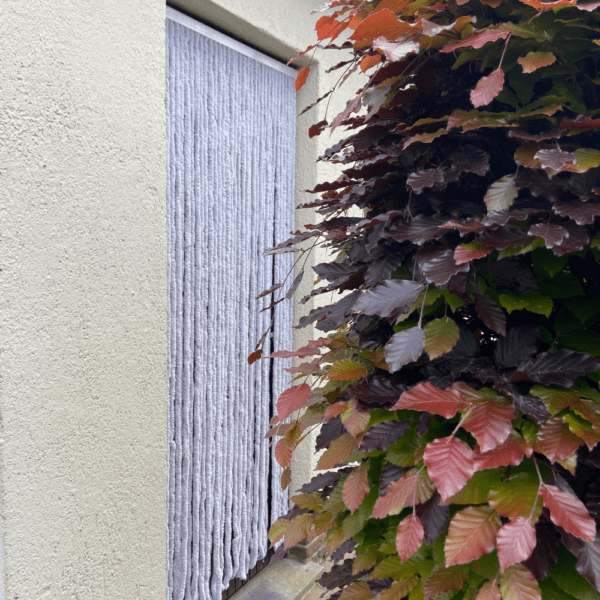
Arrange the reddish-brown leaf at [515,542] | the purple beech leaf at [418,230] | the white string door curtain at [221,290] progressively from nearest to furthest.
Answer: the reddish-brown leaf at [515,542], the purple beech leaf at [418,230], the white string door curtain at [221,290]

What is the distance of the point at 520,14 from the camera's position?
82 centimetres

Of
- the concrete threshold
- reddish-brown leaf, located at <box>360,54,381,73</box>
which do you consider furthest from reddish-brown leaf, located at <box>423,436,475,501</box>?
the concrete threshold

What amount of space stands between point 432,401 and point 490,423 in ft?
0.27

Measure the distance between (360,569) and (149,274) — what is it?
1296 millimetres

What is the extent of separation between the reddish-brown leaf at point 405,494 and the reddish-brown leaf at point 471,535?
63 millimetres

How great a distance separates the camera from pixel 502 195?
0.77 metres

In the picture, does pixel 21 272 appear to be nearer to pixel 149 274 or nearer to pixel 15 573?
pixel 149 274

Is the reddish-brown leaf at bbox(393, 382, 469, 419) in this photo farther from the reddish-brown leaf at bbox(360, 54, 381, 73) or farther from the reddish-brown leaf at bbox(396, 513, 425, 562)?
the reddish-brown leaf at bbox(360, 54, 381, 73)

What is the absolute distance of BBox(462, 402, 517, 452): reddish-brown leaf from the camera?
62 cm

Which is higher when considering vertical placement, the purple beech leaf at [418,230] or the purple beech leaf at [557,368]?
the purple beech leaf at [418,230]

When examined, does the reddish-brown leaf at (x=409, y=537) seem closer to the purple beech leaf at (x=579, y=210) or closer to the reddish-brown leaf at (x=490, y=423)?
the reddish-brown leaf at (x=490, y=423)

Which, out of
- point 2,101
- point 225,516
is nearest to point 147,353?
point 2,101

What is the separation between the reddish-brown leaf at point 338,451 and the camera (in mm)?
884

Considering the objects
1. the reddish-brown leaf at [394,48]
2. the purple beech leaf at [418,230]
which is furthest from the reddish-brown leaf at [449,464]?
the reddish-brown leaf at [394,48]
